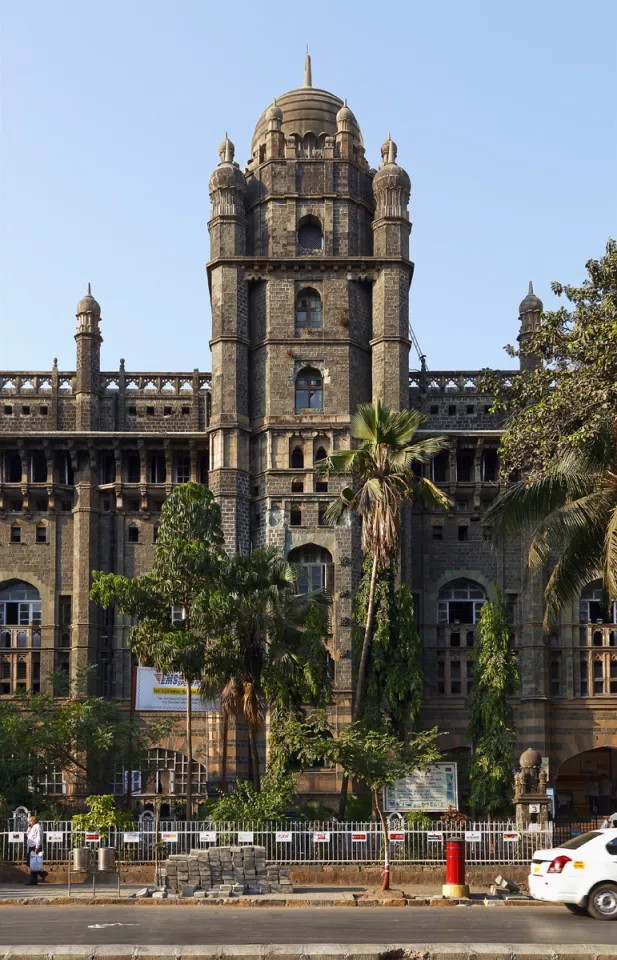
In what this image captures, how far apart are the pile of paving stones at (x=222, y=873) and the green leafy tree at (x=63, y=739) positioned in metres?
15.3

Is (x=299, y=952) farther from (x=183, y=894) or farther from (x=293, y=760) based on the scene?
(x=293, y=760)

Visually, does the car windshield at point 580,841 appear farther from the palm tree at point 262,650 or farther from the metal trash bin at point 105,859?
the palm tree at point 262,650

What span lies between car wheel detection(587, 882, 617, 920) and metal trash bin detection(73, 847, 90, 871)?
45.9ft

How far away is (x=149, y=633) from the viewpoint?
3981 centimetres

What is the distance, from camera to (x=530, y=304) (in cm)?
5469

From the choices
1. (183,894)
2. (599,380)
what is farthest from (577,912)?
(599,380)

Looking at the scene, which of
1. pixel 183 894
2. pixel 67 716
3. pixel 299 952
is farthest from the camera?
pixel 67 716

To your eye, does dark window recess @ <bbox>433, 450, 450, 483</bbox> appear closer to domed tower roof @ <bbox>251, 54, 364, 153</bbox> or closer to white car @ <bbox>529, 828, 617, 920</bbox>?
domed tower roof @ <bbox>251, 54, 364, 153</bbox>

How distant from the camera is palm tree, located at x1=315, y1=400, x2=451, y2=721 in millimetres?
40562

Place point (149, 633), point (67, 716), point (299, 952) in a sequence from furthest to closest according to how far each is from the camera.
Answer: point (67, 716) < point (149, 633) < point (299, 952)

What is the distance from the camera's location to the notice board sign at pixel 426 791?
39281 mm

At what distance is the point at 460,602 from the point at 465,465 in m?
5.26

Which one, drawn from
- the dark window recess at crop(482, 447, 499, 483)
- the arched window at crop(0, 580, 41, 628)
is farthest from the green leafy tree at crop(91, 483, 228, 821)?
the dark window recess at crop(482, 447, 499, 483)

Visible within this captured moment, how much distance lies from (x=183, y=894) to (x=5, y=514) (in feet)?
92.8
